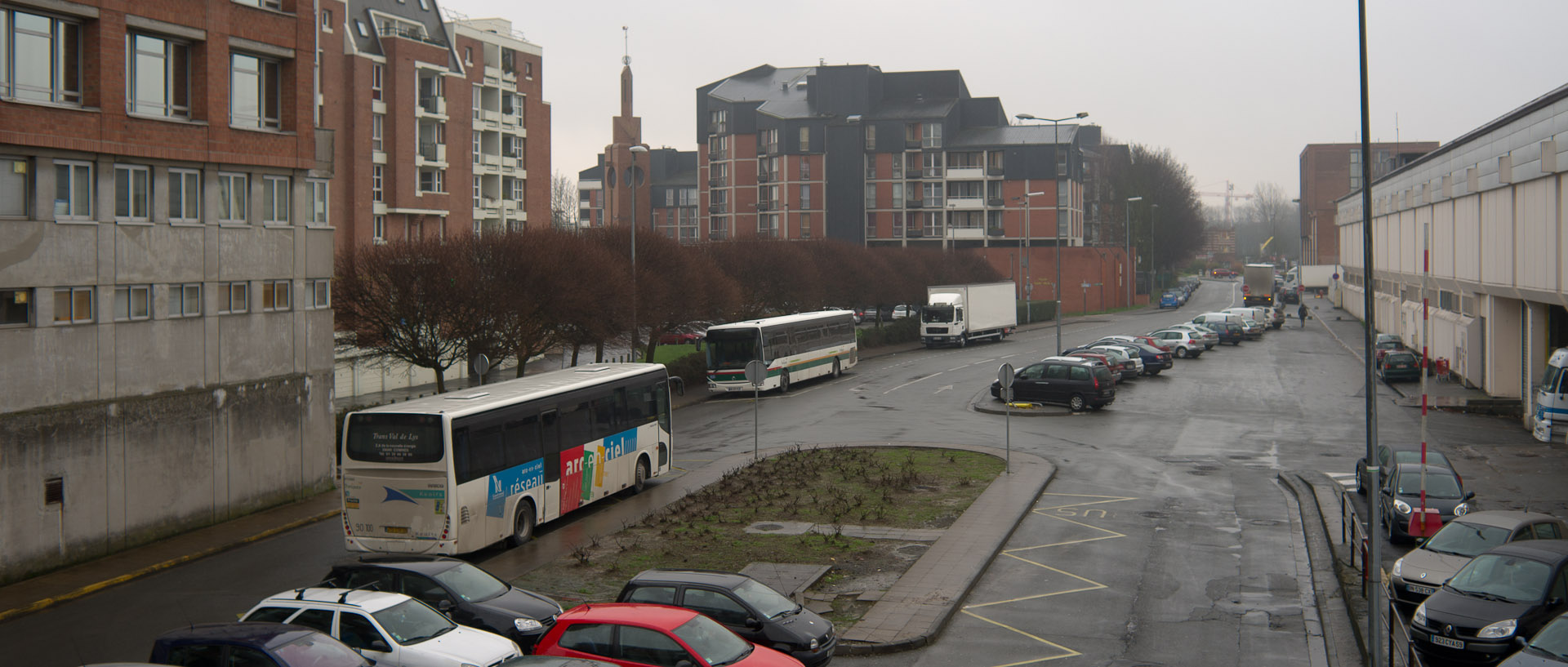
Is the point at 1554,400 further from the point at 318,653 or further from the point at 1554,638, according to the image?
the point at 318,653

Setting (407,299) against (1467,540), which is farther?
(407,299)

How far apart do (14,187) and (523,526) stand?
932 cm

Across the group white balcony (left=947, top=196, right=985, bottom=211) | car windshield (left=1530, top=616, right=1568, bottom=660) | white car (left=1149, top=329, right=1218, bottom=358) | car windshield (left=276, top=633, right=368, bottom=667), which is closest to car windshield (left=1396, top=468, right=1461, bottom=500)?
car windshield (left=1530, top=616, right=1568, bottom=660)

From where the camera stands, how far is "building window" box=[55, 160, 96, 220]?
18.2 metres

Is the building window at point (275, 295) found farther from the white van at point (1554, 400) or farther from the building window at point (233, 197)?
the white van at point (1554, 400)

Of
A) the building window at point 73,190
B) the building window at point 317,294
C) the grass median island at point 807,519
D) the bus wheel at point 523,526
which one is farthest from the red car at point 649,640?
the building window at point 317,294

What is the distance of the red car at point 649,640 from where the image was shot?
10461 mm

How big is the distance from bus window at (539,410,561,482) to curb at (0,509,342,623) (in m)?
5.11

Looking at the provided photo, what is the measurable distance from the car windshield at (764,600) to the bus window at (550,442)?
8023mm

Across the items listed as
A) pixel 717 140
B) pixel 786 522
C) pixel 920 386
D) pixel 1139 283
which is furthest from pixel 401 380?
pixel 1139 283

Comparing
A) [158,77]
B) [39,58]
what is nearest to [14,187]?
[39,58]

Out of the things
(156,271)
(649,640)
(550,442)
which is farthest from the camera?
(550,442)

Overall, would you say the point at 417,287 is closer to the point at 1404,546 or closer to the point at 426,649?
the point at 426,649

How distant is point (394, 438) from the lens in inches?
687
